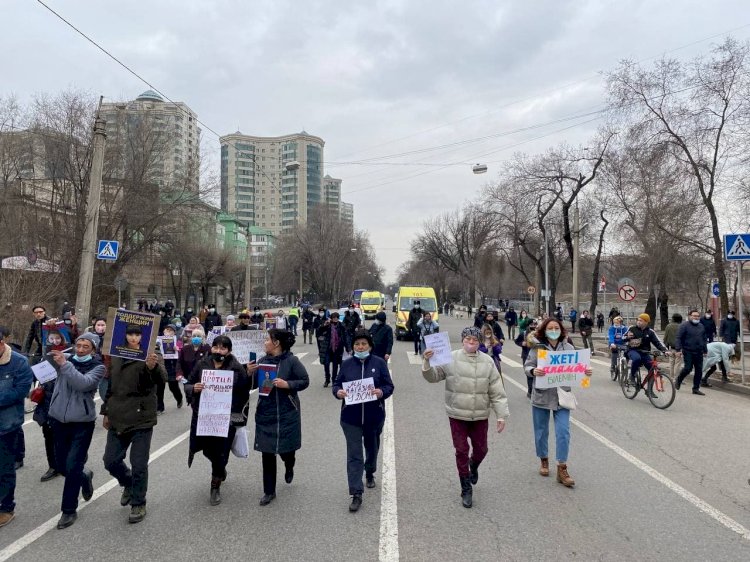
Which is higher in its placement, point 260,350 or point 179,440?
point 260,350

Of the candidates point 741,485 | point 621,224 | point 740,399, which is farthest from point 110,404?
point 621,224

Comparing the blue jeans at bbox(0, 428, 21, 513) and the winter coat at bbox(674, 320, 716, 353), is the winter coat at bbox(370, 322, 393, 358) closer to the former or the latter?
the blue jeans at bbox(0, 428, 21, 513)

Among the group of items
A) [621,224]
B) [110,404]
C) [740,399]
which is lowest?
[740,399]

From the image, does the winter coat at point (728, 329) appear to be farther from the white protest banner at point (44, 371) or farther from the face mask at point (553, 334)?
the white protest banner at point (44, 371)

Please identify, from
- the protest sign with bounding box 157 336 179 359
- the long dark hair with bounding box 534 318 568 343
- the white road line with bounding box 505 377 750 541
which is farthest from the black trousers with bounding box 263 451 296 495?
the protest sign with bounding box 157 336 179 359

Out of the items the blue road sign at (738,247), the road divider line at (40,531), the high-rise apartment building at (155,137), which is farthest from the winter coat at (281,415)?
the high-rise apartment building at (155,137)

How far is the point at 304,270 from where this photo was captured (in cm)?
7188

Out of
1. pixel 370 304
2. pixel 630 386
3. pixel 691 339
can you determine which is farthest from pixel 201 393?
pixel 370 304

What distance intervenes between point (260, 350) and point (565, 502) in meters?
4.04

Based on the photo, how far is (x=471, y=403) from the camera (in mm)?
5129

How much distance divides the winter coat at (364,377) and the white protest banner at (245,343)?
1.86 m

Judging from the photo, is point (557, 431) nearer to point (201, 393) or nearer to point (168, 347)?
point (201, 393)

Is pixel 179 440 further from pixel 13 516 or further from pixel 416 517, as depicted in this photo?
pixel 416 517

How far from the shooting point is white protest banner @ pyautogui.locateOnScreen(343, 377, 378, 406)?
5.18 meters
